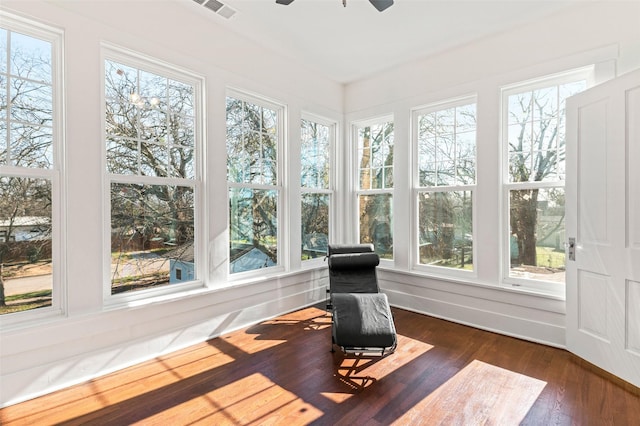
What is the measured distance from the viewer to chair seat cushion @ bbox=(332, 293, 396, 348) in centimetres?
256

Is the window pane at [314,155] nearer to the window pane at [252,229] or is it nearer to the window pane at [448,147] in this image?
the window pane at [252,229]

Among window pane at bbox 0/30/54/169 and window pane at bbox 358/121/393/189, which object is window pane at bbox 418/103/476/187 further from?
window pane at bbox 0/30/54/169

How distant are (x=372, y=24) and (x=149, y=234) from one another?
313cm

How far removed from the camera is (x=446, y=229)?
4070 mm

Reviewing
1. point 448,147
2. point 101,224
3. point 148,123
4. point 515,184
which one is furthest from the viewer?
point 448,147

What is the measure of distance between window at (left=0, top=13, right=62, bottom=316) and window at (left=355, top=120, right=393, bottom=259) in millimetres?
3666

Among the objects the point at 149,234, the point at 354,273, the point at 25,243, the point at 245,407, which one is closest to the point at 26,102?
the point at 25,243

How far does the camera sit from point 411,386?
95.7 inches

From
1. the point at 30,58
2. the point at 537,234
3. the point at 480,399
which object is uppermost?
the point at 30,58

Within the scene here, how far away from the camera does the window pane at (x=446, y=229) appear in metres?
3.88

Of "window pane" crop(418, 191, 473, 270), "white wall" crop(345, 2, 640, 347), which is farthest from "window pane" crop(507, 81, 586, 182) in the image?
"window pane" crop(418, 191, 473, 270)

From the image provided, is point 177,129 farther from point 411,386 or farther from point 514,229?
point 514,229

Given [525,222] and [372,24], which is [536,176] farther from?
[372,24]

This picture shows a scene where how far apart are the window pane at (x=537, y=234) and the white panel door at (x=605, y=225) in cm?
29
